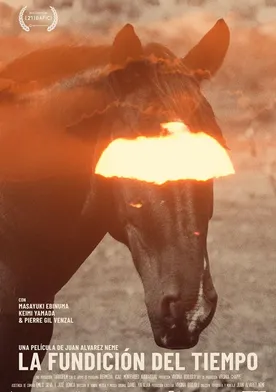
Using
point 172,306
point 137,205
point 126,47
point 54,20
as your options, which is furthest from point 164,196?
point 54,20


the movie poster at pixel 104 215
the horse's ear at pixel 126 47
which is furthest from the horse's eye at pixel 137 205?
the horse's ear at pixel 126 47

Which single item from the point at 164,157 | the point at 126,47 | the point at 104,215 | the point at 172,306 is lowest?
the point at 172,306

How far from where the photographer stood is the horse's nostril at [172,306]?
1758mm

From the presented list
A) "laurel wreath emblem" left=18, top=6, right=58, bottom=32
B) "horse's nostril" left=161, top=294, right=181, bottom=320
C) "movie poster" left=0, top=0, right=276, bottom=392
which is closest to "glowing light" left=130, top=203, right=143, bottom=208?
"movie poster" left=0, top=0, right=276, bottom=392

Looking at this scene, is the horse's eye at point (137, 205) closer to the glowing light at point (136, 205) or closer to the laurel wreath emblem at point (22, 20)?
the glowing light at point (136, 205)

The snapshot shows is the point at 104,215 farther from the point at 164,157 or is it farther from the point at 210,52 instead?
the point at 210,52

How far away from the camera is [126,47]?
1766 millimetres

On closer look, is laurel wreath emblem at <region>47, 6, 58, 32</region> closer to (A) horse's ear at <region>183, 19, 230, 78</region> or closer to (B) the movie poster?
(B) the movie poster

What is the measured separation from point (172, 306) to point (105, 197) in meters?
0.36

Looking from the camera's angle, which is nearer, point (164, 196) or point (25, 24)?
point (164, 196)

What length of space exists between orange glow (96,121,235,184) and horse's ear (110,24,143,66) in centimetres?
21

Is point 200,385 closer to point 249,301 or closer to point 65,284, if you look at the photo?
point 249,301

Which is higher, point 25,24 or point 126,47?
point 25,24

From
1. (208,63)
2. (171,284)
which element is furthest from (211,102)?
(171,284)
